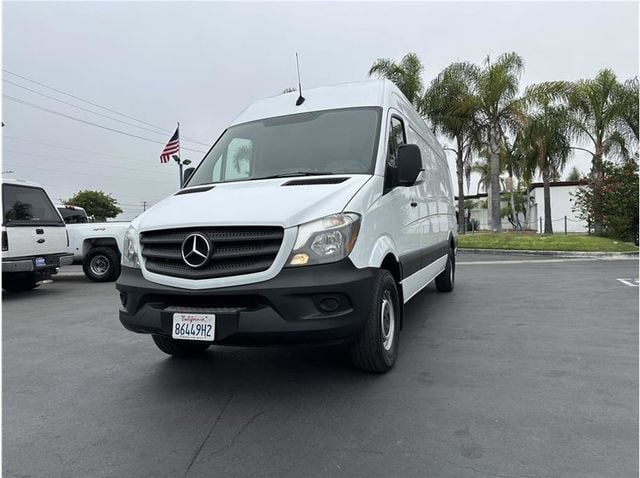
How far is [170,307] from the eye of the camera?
11.3ft

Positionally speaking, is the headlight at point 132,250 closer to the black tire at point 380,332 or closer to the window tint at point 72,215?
the black tire at point 380,332

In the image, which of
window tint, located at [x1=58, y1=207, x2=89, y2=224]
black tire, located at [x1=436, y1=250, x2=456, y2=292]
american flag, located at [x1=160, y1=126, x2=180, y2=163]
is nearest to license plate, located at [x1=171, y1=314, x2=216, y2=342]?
black tire, located at [x1=436, y1=250, x2=456, y2=292]

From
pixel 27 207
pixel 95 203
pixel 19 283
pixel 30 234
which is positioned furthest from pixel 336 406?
pixel 95 203

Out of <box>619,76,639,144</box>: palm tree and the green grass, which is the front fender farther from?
<box>619,76,639,144</box>: palm tree

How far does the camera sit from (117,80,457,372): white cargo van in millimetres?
3195

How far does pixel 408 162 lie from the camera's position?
4.06 meters

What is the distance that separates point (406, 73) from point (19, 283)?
61.7ft

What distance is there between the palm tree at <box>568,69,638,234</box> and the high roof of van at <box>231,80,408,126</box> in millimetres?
18789

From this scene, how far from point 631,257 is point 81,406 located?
15.8 m

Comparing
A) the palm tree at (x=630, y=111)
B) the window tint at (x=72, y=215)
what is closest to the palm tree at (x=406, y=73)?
the palm tree at (x=630, y=111)

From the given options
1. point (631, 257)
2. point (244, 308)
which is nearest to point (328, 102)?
point (244, 308)

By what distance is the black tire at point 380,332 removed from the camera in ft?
11.8

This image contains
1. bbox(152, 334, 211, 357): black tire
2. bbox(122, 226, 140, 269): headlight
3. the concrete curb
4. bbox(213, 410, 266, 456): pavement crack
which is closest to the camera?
bbox(213, 410, 266, 456): pavement crack

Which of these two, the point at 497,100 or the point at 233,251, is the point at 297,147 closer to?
the point at 233,251
